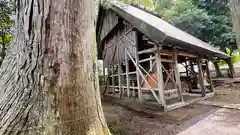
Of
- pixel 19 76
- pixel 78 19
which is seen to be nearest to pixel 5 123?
pixel 19 76

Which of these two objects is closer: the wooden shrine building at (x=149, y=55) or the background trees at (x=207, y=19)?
the wooden shrine building at (x=149, y=55)

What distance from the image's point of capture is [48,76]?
1455 mm

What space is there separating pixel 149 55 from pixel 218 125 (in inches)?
182

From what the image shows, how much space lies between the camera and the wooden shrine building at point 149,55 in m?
5.69

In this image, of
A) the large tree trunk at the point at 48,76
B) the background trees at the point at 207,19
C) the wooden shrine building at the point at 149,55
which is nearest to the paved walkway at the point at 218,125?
the wooden shrine building at the point at 149,55

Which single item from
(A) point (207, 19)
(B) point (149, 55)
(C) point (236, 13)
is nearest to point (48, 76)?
(C) point (236, 13)

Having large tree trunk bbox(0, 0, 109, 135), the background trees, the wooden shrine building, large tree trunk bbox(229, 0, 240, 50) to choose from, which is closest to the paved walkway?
the wooden shrine building

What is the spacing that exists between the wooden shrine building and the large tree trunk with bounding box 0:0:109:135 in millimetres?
3562

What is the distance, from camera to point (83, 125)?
154cm

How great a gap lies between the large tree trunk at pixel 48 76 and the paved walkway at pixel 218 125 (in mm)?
3071

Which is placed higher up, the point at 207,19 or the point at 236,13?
the point at 207,19

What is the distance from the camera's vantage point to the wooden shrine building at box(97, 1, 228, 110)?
18.7 feet

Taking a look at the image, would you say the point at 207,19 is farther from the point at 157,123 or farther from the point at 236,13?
the point at 236,13

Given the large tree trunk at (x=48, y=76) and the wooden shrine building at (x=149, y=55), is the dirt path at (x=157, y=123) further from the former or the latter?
the large tree trunk at (x=48, y=76)
